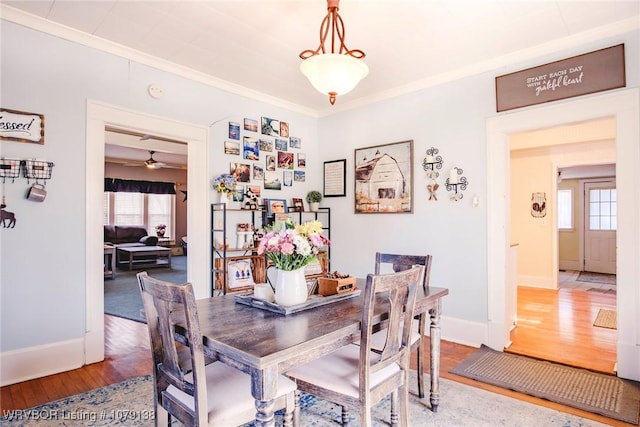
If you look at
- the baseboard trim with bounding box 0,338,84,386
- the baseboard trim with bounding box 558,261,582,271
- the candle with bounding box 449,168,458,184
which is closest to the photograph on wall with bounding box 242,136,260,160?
the candle with bounding box 449,168,458,184

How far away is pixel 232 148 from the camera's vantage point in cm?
384

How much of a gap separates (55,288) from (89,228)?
49 cm

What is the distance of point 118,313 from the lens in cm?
445

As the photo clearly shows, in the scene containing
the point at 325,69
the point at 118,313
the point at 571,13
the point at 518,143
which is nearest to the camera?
the point at 325,69

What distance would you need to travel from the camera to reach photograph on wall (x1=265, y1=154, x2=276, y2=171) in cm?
417

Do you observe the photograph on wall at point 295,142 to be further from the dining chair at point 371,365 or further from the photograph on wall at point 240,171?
the dining chair at point 371,365

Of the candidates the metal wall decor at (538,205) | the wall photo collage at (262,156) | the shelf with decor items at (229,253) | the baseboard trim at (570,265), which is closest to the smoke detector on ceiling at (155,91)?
the wall photo collage at (262,156)

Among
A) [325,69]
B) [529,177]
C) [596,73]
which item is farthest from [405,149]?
[529,177]

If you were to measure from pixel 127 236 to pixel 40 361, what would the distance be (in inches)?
293

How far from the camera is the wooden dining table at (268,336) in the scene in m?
1.26

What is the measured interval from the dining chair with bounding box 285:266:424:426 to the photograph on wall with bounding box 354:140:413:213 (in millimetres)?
2147

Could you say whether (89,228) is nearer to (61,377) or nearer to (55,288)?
(55,288)

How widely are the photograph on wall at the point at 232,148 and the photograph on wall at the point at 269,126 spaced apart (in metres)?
0.38

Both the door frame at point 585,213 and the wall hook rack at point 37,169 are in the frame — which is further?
the door frame at point 585,213
